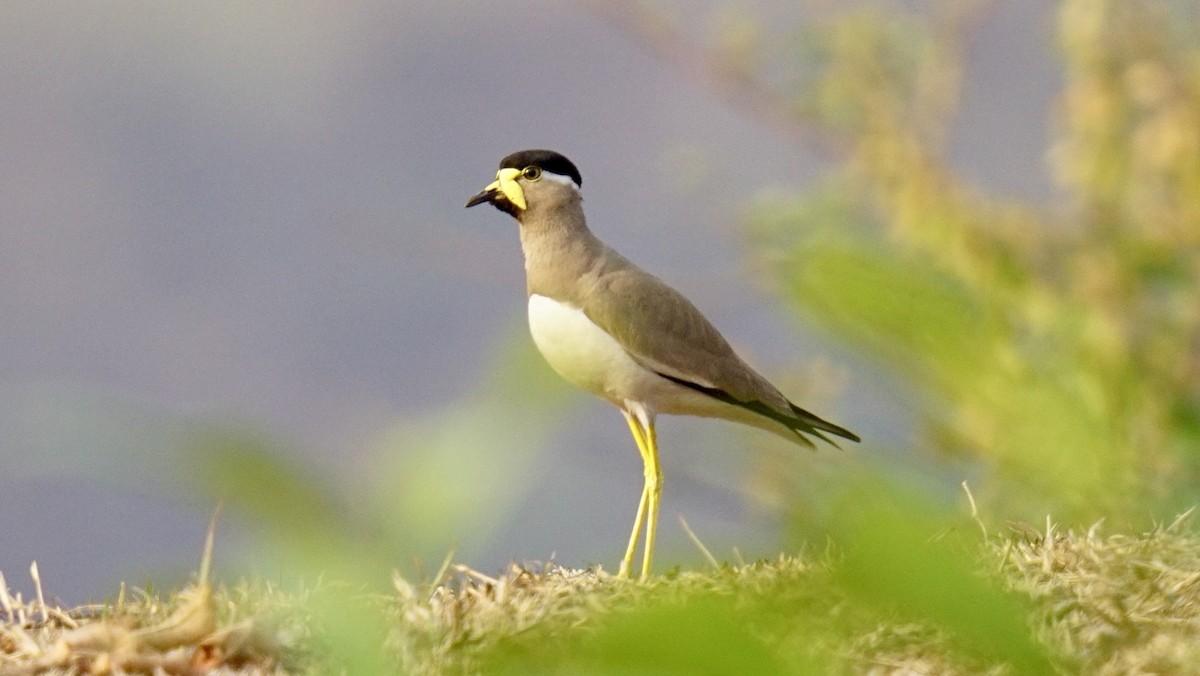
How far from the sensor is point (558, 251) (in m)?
3.62

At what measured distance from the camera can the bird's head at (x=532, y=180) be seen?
145 inches

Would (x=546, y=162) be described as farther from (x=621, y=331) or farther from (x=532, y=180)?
(x=621, y=331)

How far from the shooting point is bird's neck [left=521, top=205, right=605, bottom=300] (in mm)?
3566

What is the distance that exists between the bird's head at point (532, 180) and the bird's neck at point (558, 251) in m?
0.04

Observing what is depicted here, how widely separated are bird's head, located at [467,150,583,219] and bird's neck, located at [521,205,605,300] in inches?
1.6

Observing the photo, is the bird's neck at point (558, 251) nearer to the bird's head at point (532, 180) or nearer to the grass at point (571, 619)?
the bird's head at point (532, 180)

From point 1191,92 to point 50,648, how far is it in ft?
16.3

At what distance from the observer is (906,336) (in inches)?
23.7

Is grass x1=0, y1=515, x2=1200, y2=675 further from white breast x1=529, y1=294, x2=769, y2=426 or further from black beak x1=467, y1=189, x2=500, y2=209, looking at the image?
black beak x1=467, y1=189, x2=500, y2=209

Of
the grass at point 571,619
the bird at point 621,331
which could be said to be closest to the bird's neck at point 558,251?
the bird at point 621,331

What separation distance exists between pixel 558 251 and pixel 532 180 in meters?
0.21

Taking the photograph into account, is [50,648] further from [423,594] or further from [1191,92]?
[1191,92]

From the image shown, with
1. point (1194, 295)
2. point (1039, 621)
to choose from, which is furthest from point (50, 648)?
point (1194, 295)

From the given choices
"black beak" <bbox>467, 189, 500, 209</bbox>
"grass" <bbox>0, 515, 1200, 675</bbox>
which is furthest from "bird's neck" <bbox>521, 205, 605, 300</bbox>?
"grass" <bbox>0, 515, 1200, 675</bbox>
